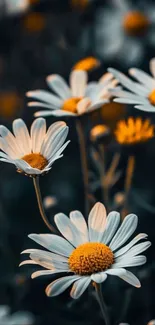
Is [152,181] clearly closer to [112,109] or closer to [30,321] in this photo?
[112,109]

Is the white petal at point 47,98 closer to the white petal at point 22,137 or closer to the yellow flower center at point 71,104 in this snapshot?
the yellow flower center at point 71,104

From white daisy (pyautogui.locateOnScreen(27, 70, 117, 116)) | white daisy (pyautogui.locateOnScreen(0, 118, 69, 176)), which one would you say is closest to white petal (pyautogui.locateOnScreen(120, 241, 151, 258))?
white daisy (pyautogui.locateOnScreen(0, 118, 69, 176))

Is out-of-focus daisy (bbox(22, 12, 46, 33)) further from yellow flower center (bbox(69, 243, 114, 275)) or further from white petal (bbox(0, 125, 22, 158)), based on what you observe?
yellow flower center (bbox(69, 243, 114, 275))

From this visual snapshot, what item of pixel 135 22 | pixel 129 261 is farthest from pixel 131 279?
pixel 135 22

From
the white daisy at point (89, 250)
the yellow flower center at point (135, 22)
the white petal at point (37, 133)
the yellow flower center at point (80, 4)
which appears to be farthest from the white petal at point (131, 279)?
the yellow flower center at point (135, 22)

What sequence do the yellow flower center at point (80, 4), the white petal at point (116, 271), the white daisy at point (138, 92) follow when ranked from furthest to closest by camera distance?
the yellow flower center at point (80, 4) < the white daisy at point (138, 92) < the white petal at point (116, 271)

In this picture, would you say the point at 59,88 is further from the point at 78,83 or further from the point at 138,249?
the point at 138,249
